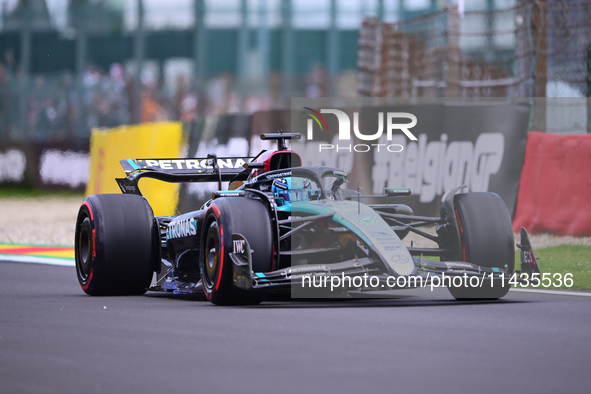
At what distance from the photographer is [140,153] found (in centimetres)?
2108

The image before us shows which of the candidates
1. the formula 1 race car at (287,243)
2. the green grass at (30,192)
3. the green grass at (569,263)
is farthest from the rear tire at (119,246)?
the green grass at (30,192)

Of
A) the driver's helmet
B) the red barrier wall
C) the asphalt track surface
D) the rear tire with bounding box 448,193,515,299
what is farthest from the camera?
the red barrier wall

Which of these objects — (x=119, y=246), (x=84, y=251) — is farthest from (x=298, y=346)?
(x=84, y=251)

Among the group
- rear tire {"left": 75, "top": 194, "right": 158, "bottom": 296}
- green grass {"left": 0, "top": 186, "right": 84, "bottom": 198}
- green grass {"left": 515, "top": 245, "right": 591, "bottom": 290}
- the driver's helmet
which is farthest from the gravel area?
rear tire {"left": 75, "top": 194, "right": 158, "bottom": 296}

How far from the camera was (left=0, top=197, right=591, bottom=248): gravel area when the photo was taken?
14148mm

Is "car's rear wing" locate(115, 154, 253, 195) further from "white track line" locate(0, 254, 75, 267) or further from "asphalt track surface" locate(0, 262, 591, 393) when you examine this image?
"white track line" locate(0, 254, 75, 267)

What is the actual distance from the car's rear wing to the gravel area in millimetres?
2434

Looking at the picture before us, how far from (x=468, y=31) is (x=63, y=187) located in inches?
604

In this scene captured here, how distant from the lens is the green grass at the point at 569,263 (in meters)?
10.4

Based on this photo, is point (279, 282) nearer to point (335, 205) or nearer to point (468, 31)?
point (335, 205)

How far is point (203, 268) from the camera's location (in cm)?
878

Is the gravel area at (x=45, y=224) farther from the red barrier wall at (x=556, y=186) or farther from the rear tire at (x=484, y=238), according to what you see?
the rear tire at (x=484, y=238)

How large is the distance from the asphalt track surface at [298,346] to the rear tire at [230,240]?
0.15m

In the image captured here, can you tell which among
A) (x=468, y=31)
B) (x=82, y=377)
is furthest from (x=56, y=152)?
(x=82, y=377)
